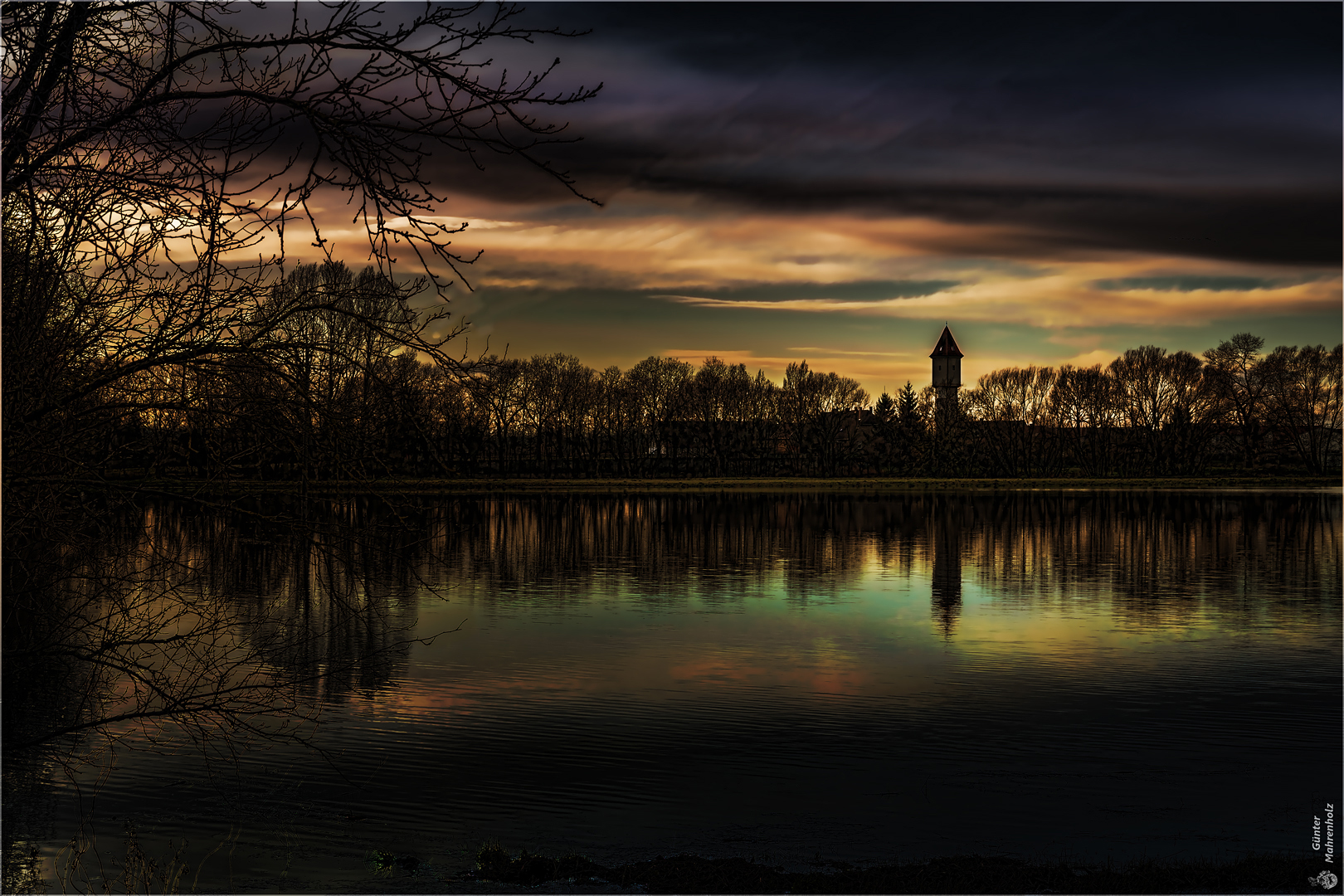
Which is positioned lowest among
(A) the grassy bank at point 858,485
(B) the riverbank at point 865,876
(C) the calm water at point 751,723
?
(C) the calm water at point 751,723

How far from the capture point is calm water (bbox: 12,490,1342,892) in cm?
1235

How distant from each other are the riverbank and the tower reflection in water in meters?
15.6

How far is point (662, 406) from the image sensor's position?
130500 mm

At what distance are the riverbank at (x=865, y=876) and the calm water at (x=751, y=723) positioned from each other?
0.56 metres

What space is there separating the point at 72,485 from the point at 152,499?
1.94 feet

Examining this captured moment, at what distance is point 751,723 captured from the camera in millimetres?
17703

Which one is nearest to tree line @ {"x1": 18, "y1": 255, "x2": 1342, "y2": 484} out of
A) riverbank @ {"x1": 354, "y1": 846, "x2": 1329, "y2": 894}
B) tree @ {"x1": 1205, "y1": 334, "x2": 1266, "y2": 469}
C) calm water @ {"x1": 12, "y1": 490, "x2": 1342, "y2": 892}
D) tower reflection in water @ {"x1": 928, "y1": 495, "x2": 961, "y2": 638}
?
tree @ {"x1": 1205, "y1": 334, "x2": 1266, "y2": 469}

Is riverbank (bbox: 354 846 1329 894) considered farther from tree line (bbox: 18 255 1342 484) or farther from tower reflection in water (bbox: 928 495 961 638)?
tree line (bbox: 18 255 1342 484)

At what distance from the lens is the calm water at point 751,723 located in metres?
12.4

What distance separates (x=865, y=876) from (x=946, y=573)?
28785mm

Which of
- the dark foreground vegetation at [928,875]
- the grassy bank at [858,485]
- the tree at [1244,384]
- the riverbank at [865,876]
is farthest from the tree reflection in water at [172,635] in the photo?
the tree at [1244,384]

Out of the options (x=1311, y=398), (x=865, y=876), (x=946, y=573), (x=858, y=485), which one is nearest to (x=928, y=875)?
(x=865, y=876)

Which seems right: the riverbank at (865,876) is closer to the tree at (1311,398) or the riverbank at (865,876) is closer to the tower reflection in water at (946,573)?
the tower reflection in water at (946,573)

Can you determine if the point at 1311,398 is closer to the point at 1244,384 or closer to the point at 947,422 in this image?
the point at 1244,384
